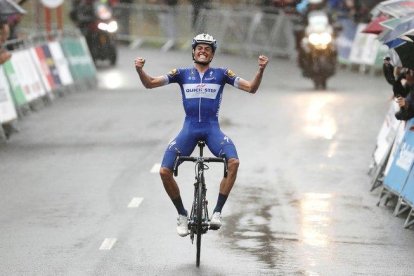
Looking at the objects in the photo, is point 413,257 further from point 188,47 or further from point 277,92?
point 188,47

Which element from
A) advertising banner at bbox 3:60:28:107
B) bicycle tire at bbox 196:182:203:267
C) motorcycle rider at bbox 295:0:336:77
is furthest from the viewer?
motorcycle rider at bbox 295:0:336:77

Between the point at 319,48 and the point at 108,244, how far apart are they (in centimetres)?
1905

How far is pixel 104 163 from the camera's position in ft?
62.6

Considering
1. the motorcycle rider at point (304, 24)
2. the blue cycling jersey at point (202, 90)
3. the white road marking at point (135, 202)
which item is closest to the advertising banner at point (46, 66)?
the motorcycle rider at point (304, 24)

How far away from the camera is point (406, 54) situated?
50.6ft

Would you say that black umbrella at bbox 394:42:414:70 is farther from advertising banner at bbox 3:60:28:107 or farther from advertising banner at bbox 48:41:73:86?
advertising banner at bbox 48:41:73:86

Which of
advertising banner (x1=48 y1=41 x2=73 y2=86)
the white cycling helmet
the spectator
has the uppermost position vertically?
the white cycling helmet

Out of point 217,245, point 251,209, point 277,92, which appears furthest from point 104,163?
point 277,92

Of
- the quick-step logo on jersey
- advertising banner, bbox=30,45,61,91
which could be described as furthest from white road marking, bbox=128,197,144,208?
advertising banner, bbox=30,45,61,91

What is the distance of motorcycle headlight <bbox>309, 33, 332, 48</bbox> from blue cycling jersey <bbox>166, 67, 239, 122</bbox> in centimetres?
1850

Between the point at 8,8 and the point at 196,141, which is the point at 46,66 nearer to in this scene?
the point at 8,8

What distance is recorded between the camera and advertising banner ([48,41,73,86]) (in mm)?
29844

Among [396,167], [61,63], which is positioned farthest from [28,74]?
[396,167]

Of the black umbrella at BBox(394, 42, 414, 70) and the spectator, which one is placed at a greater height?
the black umbrella at BBox(394, 42, 414, 70)
